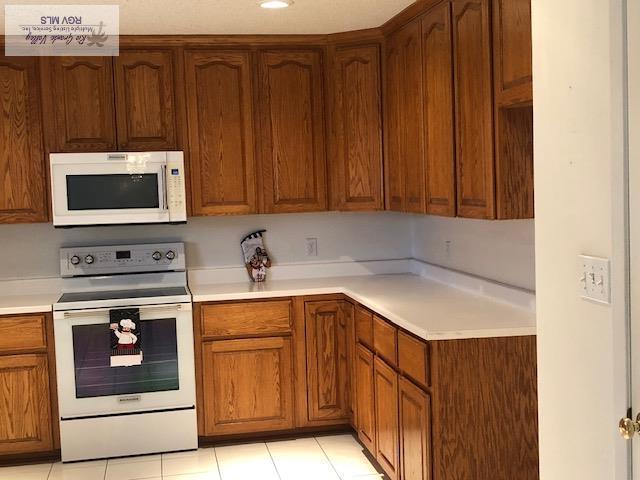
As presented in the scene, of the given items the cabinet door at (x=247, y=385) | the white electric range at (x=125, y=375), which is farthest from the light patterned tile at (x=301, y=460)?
the white electric range at (x=125, y=375)

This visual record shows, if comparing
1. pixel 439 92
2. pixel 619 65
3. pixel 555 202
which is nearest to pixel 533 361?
pixel 555 202

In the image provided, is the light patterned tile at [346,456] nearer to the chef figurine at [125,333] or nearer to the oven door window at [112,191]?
the chef figurine at [125,333]

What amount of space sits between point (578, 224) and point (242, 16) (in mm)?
2339

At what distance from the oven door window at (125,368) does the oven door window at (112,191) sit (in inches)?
25.2

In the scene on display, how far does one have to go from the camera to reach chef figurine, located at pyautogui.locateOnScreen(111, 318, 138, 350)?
164 inches

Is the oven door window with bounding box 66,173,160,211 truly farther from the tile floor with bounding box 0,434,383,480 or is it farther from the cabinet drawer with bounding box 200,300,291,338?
the tile floor with bounding box 0,434,383,480

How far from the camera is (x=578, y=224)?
2.10 m

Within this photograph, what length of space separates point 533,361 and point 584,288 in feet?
3.30

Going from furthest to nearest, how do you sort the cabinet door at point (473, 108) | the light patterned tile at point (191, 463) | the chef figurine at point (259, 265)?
the chef figurine at point (259, 265) < the light patterned tile at point (191, 463) < the cabinet door at point (473, 108)

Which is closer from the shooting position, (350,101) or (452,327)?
(452,327)

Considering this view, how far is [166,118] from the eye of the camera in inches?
174

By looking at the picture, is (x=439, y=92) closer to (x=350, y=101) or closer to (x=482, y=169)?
(x=482, y=169)

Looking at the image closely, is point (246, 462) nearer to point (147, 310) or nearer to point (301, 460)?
point (301, 460)

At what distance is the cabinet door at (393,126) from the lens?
4141mm
